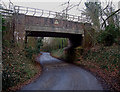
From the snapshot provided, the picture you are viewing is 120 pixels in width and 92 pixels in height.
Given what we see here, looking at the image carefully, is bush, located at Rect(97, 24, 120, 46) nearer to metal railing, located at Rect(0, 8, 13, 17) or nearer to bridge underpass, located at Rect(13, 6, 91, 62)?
bridge underpass, located at Rect(13, 6, 91, 62)

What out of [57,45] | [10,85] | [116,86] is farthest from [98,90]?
[57,45]

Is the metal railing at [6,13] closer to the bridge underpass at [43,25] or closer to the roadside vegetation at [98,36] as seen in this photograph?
the bridge underpass at [43,25]

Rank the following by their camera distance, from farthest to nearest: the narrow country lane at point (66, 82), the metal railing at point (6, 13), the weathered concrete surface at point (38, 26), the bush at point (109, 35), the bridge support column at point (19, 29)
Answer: the bush at point (109, 35), the weathered concrete surface at point (38, 26), the bridge support column at point (19, 29), the metal railing at point (6, 13), the narrow country lane at point (66, 82)

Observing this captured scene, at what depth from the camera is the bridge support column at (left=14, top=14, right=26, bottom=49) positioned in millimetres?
9698

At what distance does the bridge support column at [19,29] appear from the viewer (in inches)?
382

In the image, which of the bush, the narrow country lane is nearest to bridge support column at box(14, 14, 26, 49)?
the narrow country lane

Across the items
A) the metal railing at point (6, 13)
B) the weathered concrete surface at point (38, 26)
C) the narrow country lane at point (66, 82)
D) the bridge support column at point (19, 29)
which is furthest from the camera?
the weathered concrete surface at point (38, 26)

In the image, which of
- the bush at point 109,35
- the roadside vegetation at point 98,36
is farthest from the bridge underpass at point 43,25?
the bush at point 109,35

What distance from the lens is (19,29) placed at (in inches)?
389

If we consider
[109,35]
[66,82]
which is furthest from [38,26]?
[109,35]

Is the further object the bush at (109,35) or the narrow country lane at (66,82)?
the bush at (109,35)

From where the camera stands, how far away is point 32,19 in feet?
34.9

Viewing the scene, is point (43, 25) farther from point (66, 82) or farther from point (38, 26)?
point (66, 82)

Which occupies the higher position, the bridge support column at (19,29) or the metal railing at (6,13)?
the metal railing at (6,13)
